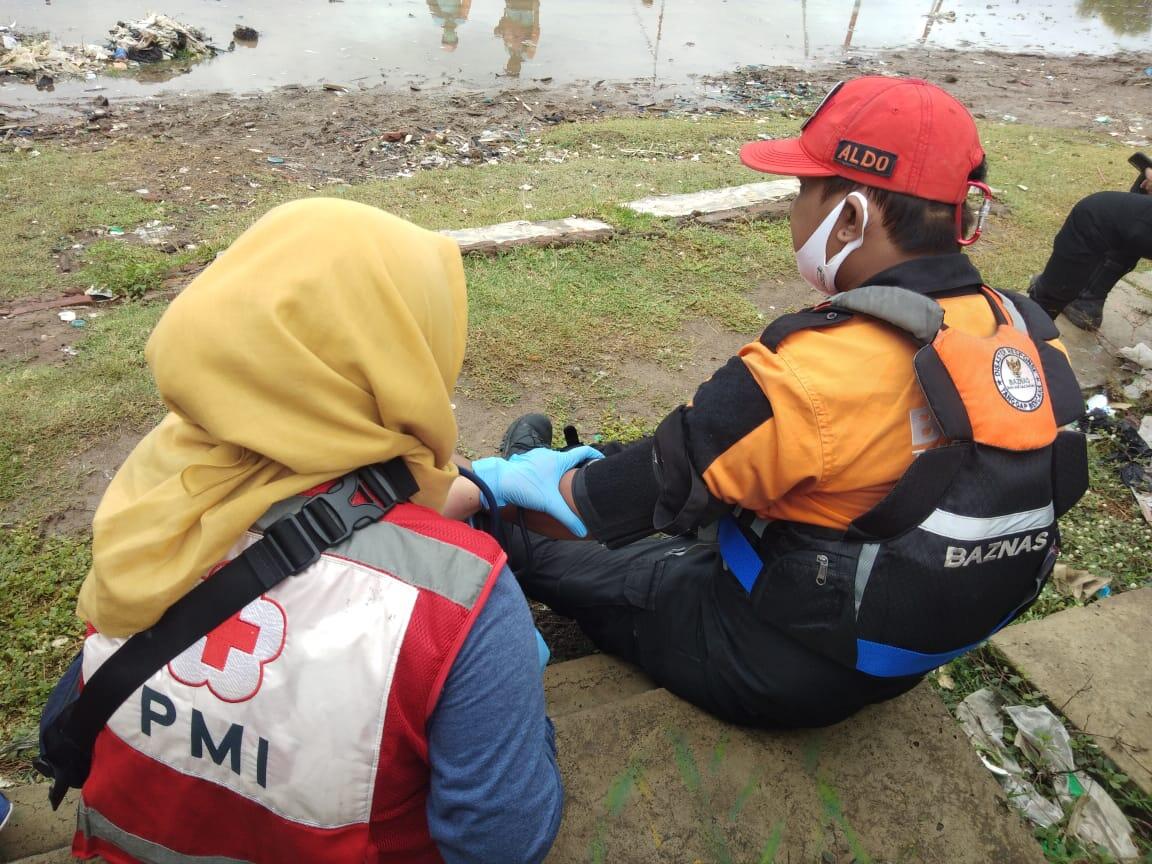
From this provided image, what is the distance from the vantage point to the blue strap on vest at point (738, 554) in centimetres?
Result: 183

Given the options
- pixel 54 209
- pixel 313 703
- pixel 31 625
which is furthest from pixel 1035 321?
pixel 54 209

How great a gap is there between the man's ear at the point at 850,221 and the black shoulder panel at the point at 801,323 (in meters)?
0.30

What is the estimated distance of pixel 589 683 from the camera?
228cm

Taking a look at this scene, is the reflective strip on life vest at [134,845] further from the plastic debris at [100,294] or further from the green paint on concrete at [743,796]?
the plastic debris at [100,294]

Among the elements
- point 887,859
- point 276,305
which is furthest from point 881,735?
point 276,305

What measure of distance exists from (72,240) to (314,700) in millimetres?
5241

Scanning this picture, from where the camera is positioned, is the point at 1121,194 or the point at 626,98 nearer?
the point at 1121,194

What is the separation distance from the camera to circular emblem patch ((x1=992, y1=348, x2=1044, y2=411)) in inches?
59.0

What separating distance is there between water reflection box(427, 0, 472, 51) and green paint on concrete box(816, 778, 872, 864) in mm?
11918

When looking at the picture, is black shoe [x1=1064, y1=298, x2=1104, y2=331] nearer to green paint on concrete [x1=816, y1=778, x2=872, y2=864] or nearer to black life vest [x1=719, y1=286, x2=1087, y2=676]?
black life vest [x1=719, y1=286, x2=1087, y2=676]

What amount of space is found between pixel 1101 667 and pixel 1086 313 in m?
2.85

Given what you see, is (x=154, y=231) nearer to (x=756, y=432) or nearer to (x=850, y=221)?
(x=850, y=221)

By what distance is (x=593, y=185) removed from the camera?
623 cm

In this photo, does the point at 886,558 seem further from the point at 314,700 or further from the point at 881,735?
the point at 314,700
